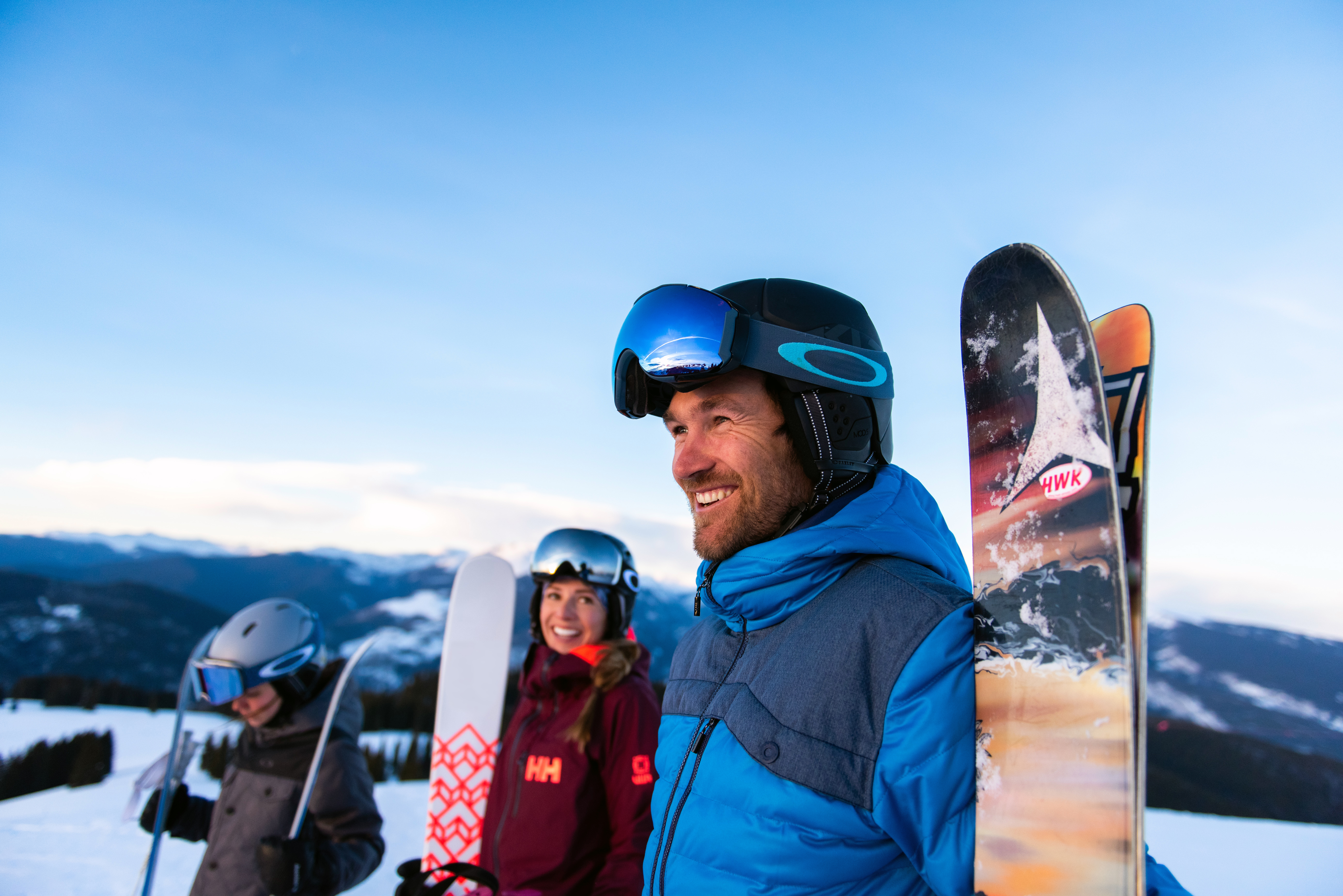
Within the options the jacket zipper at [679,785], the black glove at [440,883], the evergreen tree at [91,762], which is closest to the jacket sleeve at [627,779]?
the black glove at [440,883]

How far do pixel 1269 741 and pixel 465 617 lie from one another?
80.0ft

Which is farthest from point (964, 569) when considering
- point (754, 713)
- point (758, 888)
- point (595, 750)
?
point (595, 750)

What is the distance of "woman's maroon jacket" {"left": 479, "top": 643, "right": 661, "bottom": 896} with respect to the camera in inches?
96.0

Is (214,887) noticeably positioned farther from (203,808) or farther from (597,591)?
(597,591)

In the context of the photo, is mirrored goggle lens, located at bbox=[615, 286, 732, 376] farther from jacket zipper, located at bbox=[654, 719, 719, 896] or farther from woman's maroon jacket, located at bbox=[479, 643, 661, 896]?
woman's maroon jacket, located at bbox=[479, 643, 661, 896]

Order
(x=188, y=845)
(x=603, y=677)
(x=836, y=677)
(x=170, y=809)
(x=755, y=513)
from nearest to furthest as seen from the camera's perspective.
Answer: (x=836, y=677)
(x=755, y=513)
(x=603, y=677)
(x=170, y=809)
(x=188, y=845)

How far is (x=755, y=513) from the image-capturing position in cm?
143

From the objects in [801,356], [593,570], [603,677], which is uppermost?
[801,356]

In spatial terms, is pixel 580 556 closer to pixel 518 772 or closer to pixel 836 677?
pixel 518 772

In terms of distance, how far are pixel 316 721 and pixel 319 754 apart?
0.20 m

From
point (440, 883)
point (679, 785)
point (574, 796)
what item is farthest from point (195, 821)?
point (679, 785)

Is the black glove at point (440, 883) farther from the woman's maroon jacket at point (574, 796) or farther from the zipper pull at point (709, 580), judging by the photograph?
the zipper pull at point (709, 580)

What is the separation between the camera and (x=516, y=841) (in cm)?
257

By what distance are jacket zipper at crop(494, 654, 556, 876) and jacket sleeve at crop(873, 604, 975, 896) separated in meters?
2.04
